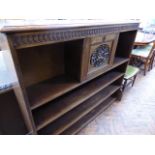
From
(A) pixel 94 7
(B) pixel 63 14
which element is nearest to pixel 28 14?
(B) pixel 63 14

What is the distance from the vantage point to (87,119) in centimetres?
164

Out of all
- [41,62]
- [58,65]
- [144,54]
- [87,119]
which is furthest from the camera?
[144,54]

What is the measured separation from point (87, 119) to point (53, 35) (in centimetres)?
128

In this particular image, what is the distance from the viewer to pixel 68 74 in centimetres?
117

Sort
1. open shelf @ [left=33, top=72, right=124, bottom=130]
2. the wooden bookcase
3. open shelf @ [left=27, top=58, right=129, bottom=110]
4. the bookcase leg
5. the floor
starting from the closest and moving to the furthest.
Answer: the wooden bookcase
open shelf @ [left=27, top=58, right=129, bottom=110]
open shelf @ [left=33, top=72, right=124, bottom=130]
the floor
the bookcase leg

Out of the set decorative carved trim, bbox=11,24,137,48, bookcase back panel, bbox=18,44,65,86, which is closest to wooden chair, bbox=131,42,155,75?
decorative carved trim, bbox=11,24,137,48

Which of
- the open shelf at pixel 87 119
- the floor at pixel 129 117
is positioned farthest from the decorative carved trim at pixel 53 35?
the floor at pixel 129 117

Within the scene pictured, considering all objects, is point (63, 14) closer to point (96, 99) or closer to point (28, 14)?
point (28, 14)

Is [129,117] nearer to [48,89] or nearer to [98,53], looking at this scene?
[98,53]

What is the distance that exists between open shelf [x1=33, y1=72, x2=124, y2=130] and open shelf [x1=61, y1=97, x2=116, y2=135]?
→ 437 mm

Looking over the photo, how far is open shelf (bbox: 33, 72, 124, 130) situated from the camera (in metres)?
1.03

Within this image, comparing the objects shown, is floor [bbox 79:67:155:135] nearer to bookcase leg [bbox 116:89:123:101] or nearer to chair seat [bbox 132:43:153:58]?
bookcase leg [bbox 116:89:123:101]

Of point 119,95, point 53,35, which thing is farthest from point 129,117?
point 53,35
